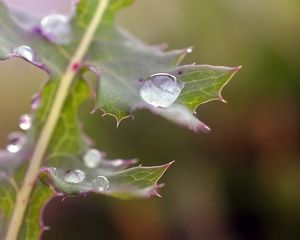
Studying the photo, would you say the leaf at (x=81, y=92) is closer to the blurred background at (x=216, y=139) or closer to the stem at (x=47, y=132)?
the stem at (x=47, y=132)

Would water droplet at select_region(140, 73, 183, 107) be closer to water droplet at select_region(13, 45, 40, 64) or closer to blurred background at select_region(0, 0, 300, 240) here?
water droplet at select_region(13, 45, 40, 64)

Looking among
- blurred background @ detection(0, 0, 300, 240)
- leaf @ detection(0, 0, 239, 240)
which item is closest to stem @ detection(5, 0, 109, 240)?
leaf @ detection(0, 0, 239, 240)

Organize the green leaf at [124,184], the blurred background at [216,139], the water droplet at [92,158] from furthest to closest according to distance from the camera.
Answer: the blurred background at [216,139], the water droplet at [92,158], the green leaf at [124,184]

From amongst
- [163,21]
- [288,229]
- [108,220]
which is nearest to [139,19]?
[163,21]

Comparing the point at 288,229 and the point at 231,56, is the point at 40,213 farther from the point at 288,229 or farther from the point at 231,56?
the point at 231,56

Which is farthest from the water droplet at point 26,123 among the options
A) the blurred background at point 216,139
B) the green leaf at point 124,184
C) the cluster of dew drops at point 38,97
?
the blurred background at point 216,139

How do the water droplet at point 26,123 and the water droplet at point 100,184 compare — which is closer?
the water droplet at point 100,184
